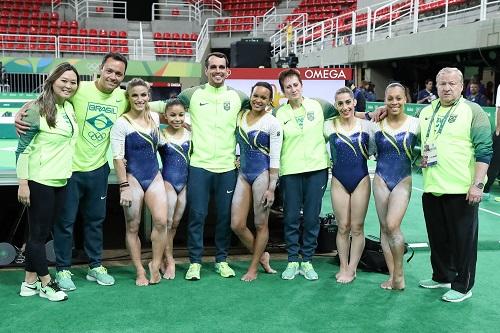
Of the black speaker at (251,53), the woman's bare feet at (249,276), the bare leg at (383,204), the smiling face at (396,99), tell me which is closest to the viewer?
the smiling face at (396,99)

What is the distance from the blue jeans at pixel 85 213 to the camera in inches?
171

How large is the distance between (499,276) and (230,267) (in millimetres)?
2245

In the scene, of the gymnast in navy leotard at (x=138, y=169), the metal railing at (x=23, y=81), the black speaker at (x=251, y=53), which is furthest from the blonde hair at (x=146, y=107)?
the metal railing at (x=23, y=81)

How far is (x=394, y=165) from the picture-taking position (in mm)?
4363

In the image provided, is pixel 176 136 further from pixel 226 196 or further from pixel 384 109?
pixel 384 109

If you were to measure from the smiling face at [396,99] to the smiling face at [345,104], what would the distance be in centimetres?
32

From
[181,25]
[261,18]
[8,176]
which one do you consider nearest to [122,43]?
[181,25]

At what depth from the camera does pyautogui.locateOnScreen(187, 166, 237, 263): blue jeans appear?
4.68 meters

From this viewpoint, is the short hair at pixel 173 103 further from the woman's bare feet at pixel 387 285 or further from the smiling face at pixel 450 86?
the woman's bare feet at pixel 387 285

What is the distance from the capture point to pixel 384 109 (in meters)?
4.48

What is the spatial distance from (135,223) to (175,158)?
59 cm

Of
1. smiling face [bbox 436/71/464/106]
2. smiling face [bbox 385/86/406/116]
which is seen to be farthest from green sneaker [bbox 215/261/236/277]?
smiling face [bbox 436/71/464/106]

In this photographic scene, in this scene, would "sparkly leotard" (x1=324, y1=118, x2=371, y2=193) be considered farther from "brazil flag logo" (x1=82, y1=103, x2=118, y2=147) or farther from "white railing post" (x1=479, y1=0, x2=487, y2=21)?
"white railing post" (x1=479, y1=0, x2=487, y2=21)

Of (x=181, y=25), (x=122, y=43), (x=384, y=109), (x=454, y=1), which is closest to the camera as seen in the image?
(x=384, y=109)
